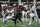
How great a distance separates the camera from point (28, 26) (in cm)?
938

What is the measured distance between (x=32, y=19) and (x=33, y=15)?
2.08ft

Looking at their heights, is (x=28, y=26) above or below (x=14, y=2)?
below

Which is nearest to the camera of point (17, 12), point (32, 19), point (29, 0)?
point (17, 12)

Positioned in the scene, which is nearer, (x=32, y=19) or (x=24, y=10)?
(x=24, y=10)

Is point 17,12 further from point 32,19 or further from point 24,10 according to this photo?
point 32,19

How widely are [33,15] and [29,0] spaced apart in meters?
2.72

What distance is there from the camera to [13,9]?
9469mm

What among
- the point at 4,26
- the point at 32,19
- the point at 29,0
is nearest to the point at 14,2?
the point at 29,0

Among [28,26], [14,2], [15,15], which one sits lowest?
[28,26]

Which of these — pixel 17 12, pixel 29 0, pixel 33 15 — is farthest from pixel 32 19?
pixel 29 0

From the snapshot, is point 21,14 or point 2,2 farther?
point 2,2

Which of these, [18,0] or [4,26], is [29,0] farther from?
[4,26]

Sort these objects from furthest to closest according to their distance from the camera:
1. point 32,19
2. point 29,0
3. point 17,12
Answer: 1. point 29,0
2. point 32,19
3. point 17,12

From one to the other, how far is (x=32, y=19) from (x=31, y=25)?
76 cm
